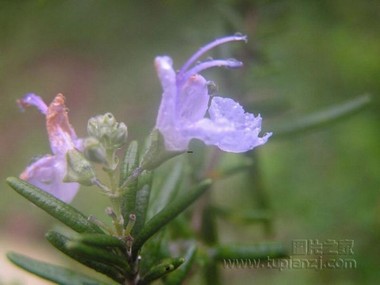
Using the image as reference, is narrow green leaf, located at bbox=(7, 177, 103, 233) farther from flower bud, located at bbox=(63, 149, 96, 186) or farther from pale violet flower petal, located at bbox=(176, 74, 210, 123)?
pale violet flower petal, located at bbox=(176, 74, 210, 123)

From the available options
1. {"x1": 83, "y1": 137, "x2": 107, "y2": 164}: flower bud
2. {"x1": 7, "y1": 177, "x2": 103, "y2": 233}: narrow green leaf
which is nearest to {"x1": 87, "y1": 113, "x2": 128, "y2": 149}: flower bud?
{"x1": 83, "y1": 137, "x2": 107, "y2": 164}: flower bud

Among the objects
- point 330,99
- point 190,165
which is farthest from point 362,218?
point 190,165

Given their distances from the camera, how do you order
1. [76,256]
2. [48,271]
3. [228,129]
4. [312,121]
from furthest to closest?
1. [312,121]
2. [48,271]
3. [76,256]
4. [228,129]

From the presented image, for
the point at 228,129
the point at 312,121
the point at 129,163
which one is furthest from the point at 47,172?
the point at 312,121

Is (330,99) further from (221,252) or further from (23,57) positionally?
(23,57)

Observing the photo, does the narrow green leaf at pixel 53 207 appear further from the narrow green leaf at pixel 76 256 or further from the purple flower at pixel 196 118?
the purple flower at pixel 196 118

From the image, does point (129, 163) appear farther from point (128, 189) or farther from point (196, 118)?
point (196, 118)
